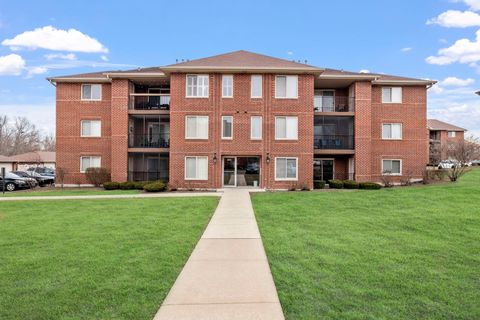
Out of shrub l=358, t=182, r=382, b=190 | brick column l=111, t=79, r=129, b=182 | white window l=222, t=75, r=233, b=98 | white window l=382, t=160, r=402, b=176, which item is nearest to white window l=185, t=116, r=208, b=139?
white window l=222, t=75, r=233, b=98

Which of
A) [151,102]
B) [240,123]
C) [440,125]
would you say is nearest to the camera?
[240,123]

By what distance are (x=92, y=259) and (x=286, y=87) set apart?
61.2 ft

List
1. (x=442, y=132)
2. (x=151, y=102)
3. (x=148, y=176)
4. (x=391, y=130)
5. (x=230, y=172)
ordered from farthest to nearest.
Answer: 1. (x=442, y=132)
2. (x=151, y=102)
3. (x=391, y=130)
4. (x=148, y=176)
5. (x=230, y=172)

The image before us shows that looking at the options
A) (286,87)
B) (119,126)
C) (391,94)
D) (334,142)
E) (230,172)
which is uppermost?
(391,94)

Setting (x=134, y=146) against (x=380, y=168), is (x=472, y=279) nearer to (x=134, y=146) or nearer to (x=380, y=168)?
(x=380, y=168)

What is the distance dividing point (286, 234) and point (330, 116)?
18559mm

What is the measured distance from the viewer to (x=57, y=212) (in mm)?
13234

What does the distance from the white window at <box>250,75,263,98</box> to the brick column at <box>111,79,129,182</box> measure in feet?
30.6

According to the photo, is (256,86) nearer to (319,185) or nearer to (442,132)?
(319,185)

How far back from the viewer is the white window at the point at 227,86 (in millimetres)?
23141

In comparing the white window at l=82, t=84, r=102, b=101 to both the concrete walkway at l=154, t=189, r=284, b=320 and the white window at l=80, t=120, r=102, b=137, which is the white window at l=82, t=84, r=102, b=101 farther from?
the concrete walkway at l=154, t=189, r=284, b=320

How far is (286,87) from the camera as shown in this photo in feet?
75.9

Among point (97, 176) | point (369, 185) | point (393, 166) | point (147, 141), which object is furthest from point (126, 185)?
point (393, 166)

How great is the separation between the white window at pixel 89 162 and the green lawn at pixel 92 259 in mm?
13411
